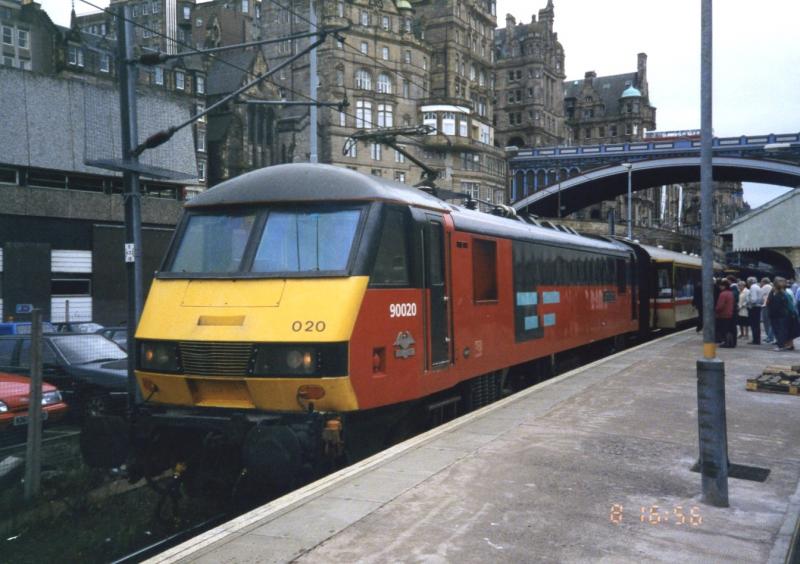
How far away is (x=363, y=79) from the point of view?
8488 centimetres

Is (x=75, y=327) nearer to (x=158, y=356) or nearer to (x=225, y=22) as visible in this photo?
(x=158, y=356)

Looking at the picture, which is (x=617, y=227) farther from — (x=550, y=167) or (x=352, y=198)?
(x=352, y=198)

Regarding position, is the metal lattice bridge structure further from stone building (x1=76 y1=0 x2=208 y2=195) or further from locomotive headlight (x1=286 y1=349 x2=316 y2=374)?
locomotive headlight (x1=286 y1=349 x2=316 y2=374)

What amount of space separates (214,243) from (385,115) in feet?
263

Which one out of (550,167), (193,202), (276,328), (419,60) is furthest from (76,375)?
(550,167)

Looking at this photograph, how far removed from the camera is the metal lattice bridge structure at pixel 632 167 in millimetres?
86812

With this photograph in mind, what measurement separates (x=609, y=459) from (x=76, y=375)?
8.66 m

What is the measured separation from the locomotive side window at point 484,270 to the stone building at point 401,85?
61320 millimetres

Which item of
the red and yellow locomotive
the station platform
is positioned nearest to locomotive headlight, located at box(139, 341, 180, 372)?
the red and yellow locomotive

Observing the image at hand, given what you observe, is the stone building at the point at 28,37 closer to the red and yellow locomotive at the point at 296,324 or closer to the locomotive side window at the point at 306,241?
the red and yellow locomotive at the point at 296,324

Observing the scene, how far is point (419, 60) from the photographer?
298 ft

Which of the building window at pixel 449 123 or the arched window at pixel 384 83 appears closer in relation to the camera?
the arched window at pixel 384 83

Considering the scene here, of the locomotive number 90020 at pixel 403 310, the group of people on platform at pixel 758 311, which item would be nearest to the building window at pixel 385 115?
the group of people on platform at pixel 758 311

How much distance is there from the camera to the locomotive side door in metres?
9.13
